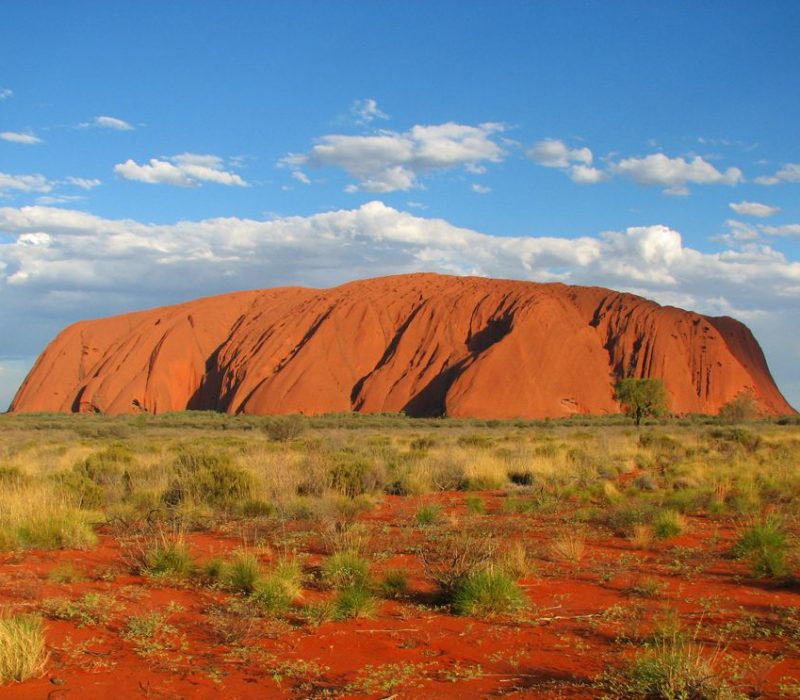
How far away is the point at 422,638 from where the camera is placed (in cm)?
546

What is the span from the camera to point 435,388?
56.9m

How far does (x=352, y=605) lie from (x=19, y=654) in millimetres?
2380

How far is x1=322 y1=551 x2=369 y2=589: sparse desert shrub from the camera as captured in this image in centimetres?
668

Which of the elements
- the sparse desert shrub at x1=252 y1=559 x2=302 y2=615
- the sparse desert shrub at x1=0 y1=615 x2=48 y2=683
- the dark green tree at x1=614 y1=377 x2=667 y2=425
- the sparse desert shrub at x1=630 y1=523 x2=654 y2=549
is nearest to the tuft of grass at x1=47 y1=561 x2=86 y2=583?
the sparse desert shrub at x1=252 y1=559 x2=302 y2=615

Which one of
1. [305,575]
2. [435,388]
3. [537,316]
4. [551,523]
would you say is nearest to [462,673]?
[305,575]

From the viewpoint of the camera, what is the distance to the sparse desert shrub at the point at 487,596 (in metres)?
5.98

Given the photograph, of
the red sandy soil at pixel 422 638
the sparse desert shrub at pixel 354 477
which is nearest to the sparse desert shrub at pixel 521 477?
the sparse desert shrub at pixel 354 477

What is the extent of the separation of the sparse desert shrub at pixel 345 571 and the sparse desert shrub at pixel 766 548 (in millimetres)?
3738

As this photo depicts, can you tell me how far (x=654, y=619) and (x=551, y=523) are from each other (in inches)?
171

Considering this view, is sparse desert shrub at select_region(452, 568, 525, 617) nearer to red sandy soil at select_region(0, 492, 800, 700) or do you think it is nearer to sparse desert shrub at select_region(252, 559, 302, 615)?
red sandy soil at select_region(0, 492, 800, 700)

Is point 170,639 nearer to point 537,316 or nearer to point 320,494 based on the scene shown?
point 320,494

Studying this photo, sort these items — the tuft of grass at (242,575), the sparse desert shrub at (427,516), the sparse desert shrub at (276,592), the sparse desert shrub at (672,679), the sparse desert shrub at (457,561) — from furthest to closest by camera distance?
the sparse desert shrub at (427,516), the tuft of grass at (242,575), the sparse desert shrub at (457,561), the sparse desert shrub at (276,592), the sparse desert shrub at (672,679)

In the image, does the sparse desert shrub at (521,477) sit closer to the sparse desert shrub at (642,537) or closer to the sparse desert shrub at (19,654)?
the sparse desert shrub at (642,537)

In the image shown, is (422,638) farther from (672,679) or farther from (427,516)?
(427,516)
